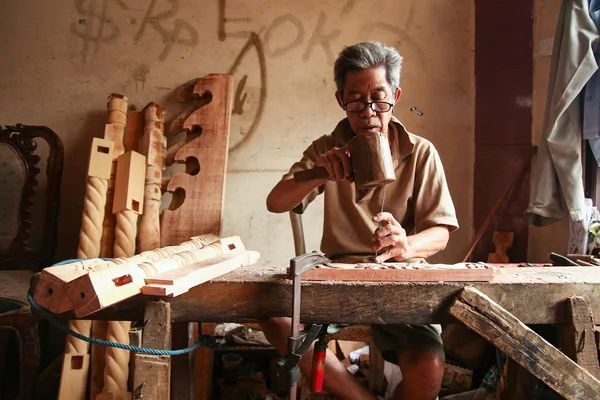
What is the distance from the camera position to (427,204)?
1.83 m

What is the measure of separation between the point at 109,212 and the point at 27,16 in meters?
1.67

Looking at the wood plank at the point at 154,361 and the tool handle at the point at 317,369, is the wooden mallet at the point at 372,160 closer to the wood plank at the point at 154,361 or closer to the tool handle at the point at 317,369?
the tool handle at the point at 317,369

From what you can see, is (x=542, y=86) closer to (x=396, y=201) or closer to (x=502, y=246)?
(x=502, y=246)

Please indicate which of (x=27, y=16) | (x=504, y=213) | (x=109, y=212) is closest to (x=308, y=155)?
(x=109, y=212)

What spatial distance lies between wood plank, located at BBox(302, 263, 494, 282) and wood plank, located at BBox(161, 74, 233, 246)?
4.51ft

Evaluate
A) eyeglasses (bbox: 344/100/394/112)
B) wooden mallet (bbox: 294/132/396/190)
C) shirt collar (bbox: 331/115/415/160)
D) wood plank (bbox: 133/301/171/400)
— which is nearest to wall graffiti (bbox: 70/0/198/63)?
shirt collar (bbox: 331/115/415/160)

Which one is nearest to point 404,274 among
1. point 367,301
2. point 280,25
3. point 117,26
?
point 367,301

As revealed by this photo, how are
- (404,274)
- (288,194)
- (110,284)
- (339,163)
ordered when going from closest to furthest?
1. (110,284)
2. (404,274)
3. (339,163)
4. (288,194)

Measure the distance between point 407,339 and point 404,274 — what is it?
41cm

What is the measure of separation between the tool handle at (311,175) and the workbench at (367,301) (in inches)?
18.5

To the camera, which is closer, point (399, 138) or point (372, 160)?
point (372, 160)

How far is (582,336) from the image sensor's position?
3.91 feet

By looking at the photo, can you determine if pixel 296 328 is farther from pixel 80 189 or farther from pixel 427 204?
pixel 80 189

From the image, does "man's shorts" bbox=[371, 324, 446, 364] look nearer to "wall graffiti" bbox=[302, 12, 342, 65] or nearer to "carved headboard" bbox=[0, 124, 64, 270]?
"wall graffiti" bbox=[302, 12, 342, 65]
